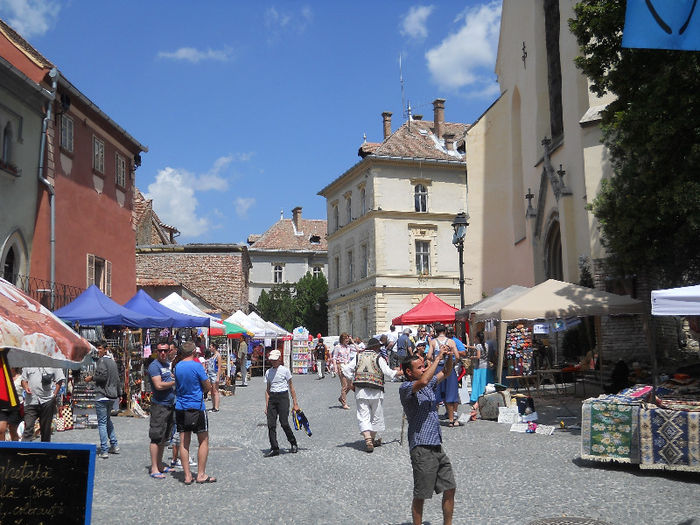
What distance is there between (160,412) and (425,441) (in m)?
4.89

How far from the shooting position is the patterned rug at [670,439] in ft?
31.4

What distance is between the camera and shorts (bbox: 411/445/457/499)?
22.5 ft

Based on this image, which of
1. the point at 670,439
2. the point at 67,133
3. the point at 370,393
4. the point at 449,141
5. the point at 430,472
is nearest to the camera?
the point at 430,472

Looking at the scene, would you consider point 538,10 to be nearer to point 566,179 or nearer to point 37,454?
point 566,179

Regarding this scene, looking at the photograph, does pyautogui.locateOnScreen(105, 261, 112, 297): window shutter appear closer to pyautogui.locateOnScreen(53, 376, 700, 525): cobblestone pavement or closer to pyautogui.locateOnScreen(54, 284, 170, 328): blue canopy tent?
pyautogui.locateOnScreen(54, 284, 170, 328): blue canopy tent

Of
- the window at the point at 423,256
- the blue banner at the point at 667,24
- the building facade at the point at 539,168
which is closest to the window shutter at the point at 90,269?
the building facade at the point at 539,168

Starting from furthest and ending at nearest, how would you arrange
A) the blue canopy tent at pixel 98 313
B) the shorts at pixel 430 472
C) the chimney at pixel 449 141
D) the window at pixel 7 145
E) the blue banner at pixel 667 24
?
the chimney at pixel 449 141
the window at pixel 7 145
the blue canopy tent at pixel 98 313
the shorts at pixel 430 472
the blue banner at pixel 667 24

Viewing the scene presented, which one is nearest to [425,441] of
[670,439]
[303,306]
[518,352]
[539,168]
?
[670,439]

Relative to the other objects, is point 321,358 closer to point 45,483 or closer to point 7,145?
point 7,145

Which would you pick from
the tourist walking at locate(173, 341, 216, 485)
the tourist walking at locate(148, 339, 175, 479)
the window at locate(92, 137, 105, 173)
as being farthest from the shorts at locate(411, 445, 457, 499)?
the window at locate(92, 137, 105, 173)

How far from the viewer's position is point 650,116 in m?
13.1

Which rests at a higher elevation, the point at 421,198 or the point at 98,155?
the point at 421,198

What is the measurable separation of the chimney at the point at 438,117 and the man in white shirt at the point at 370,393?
46466mm

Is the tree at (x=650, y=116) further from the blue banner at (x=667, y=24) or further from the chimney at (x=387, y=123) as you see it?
the chimney at (x=387, y=123)
